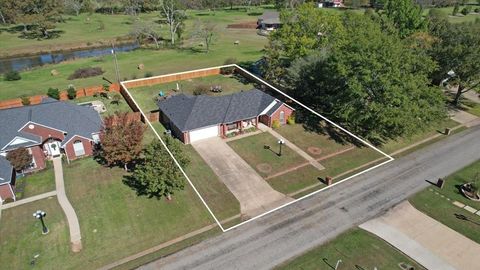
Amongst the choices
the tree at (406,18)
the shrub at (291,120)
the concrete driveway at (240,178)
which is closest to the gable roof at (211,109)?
the concrete driveway at (240,178)

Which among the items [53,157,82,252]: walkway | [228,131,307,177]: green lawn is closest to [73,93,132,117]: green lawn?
[53,157,82,252]: walkway

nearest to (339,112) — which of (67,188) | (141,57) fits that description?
(67,188)

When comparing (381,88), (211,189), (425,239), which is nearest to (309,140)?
(381,88)

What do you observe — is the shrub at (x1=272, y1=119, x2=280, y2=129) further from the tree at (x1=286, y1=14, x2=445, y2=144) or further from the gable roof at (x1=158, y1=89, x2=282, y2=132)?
the tree at (x1=286, y1=14, x2=445, y2=144)

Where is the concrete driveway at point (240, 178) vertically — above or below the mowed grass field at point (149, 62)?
below

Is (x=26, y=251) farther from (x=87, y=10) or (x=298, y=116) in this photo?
(x=87, y=10)

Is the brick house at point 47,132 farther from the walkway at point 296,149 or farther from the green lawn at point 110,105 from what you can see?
the walkway at point 296,149
